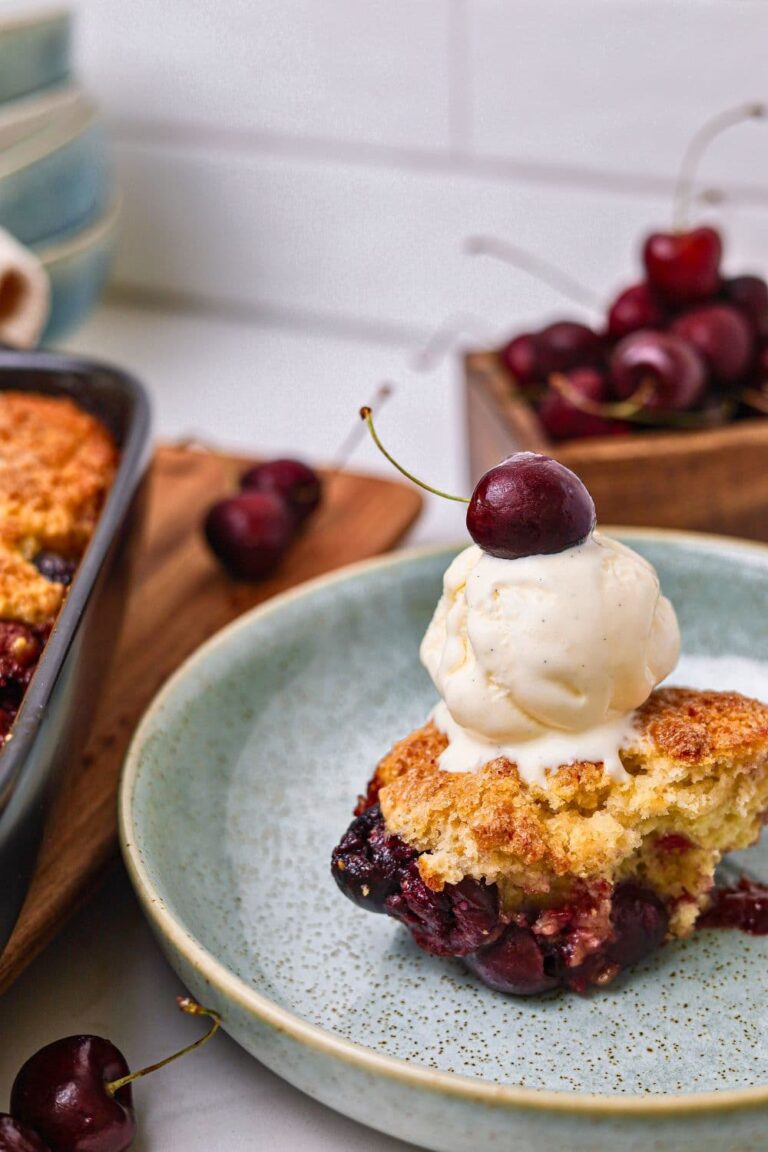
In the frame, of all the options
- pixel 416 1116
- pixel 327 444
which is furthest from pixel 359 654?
pixel 327 444

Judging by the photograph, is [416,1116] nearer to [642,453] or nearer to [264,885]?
[264,885]

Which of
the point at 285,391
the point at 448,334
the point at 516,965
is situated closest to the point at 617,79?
the point at 448,334

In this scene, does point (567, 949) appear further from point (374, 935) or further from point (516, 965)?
point (374, 935)

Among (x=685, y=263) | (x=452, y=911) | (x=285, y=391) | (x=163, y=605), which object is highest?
(x=685, y=263)

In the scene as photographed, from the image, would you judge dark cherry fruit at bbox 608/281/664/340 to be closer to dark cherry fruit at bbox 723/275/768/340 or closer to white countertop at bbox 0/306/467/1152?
dark cherry fruit at bbox 723/275/768/340

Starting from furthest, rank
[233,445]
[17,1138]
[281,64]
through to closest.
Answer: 1. [281,64]
2. [233,445]
3. [17,1138]

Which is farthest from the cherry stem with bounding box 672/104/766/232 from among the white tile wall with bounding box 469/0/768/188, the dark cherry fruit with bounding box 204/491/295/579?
the dark cherry fruit with bounding box 204/491/295/579

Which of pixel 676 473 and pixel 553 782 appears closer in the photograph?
pixel 553 782
